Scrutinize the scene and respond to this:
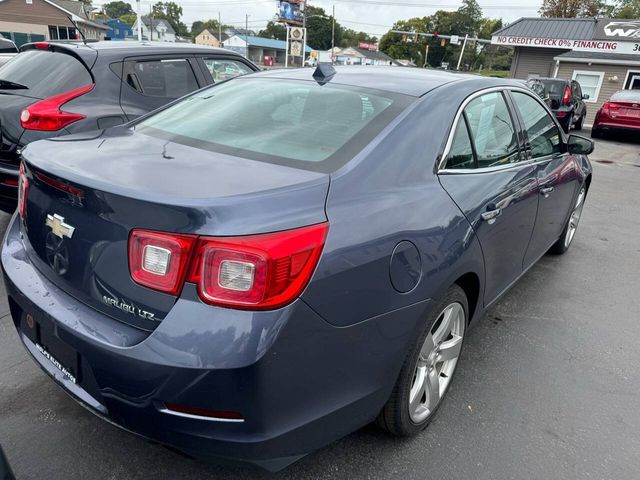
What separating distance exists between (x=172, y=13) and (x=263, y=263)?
141611 mm

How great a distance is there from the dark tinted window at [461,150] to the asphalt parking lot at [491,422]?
123 centimetres

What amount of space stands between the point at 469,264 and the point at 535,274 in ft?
8.02

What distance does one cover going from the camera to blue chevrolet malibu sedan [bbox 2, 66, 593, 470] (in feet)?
4.98

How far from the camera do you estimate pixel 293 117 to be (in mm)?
2412

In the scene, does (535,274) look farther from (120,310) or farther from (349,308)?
(120,310)

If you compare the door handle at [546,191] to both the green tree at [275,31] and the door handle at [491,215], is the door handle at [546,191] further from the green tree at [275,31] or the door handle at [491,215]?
the green tree at [275,31]

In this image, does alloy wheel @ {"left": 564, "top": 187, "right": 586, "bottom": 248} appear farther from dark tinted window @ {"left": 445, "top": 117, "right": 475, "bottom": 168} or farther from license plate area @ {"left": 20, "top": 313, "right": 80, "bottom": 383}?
license plate area @ {"left": 20, "top": 313, "right": 80, "bottom": 383}

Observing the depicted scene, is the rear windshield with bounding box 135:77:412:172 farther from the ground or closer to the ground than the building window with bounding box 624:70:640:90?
farther from the ground

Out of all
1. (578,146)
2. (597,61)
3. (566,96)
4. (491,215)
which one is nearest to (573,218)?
(578,146)

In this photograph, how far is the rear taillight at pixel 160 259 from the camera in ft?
5.02

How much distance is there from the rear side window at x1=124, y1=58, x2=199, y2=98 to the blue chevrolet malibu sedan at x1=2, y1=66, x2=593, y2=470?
2181 mm

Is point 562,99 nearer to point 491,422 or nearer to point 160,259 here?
point 491,422

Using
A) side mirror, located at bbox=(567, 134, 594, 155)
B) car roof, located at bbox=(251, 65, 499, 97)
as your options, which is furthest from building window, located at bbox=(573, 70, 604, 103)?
car roof, located at bbox=(251, 65, 499, 97)

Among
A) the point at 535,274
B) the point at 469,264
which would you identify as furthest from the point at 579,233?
the point at 469,264
